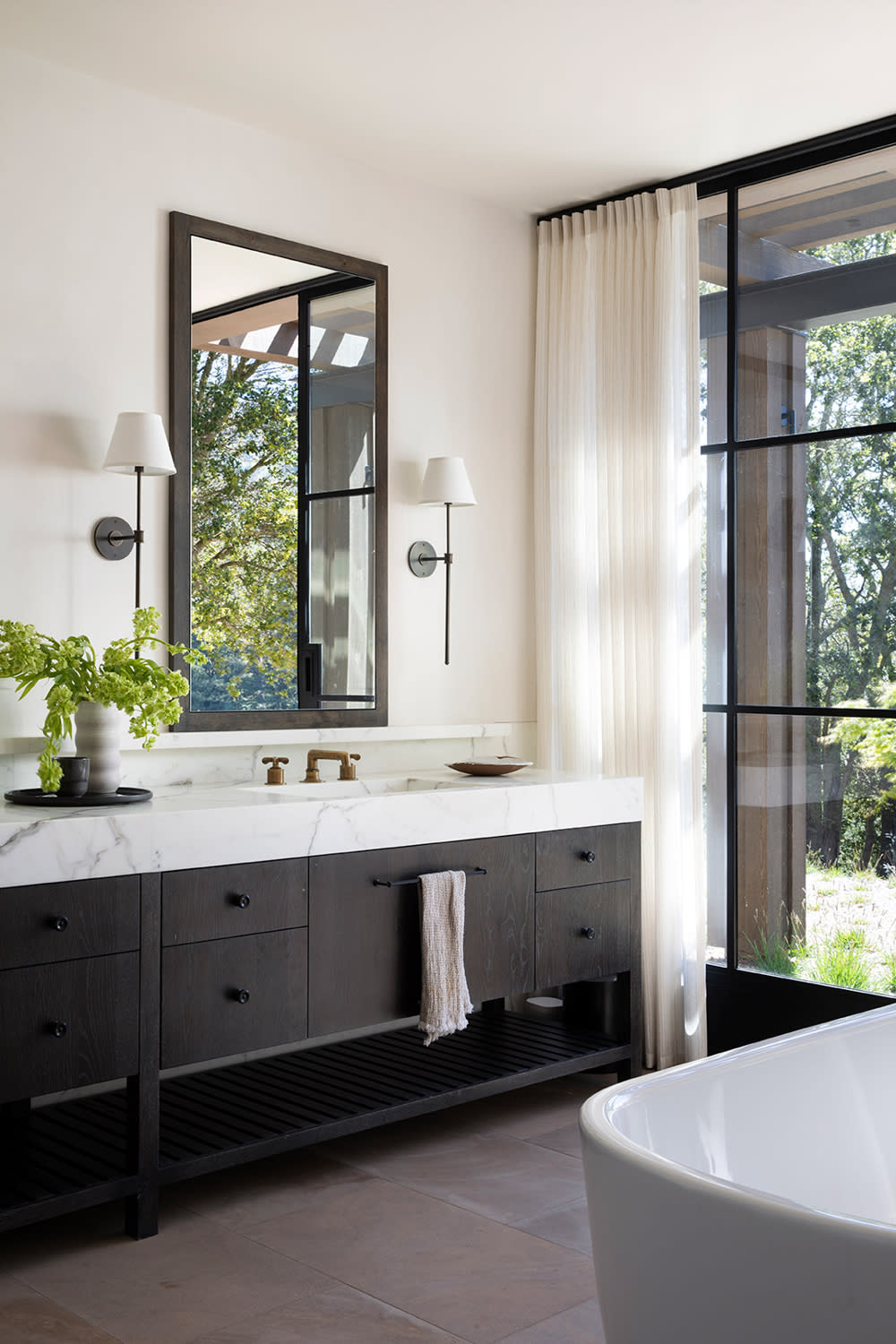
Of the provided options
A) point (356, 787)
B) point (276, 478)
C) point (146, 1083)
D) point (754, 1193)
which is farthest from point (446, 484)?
point (754, 1193)

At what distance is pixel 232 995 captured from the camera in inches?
114

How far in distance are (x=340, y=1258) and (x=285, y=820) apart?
0.92 meters

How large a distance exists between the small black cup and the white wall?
0.29 m

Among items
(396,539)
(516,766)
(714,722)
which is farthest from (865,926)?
(396,539)

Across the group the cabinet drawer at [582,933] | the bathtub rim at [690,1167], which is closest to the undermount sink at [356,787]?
the cabinet drawer at [582,933]

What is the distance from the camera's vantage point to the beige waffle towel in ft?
10.6

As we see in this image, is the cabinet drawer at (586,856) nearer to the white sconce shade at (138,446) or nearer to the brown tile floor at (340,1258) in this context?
the brown tile floor at (340,1258)

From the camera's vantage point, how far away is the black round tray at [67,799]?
285 cm

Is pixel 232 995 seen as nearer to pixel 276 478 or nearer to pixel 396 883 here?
pixel 396 883

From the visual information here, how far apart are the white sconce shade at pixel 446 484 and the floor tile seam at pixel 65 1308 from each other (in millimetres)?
2329

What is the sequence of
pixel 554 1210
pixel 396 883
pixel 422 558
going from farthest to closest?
pixel 422 558
pixel 396 883
pixel 554 1210

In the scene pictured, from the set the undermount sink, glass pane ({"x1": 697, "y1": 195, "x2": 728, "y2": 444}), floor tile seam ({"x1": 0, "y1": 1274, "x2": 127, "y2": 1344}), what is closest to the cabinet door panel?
the undermount sink

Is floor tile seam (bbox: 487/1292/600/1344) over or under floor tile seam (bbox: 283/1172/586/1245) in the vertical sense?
under

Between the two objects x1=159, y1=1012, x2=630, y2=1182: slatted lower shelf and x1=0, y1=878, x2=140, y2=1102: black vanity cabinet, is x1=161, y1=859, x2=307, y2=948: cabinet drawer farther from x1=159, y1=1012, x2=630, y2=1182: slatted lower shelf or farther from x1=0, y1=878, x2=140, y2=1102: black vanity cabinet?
x1=159, y1=1012, x2=630, y2=1182: slatted lower shelf
